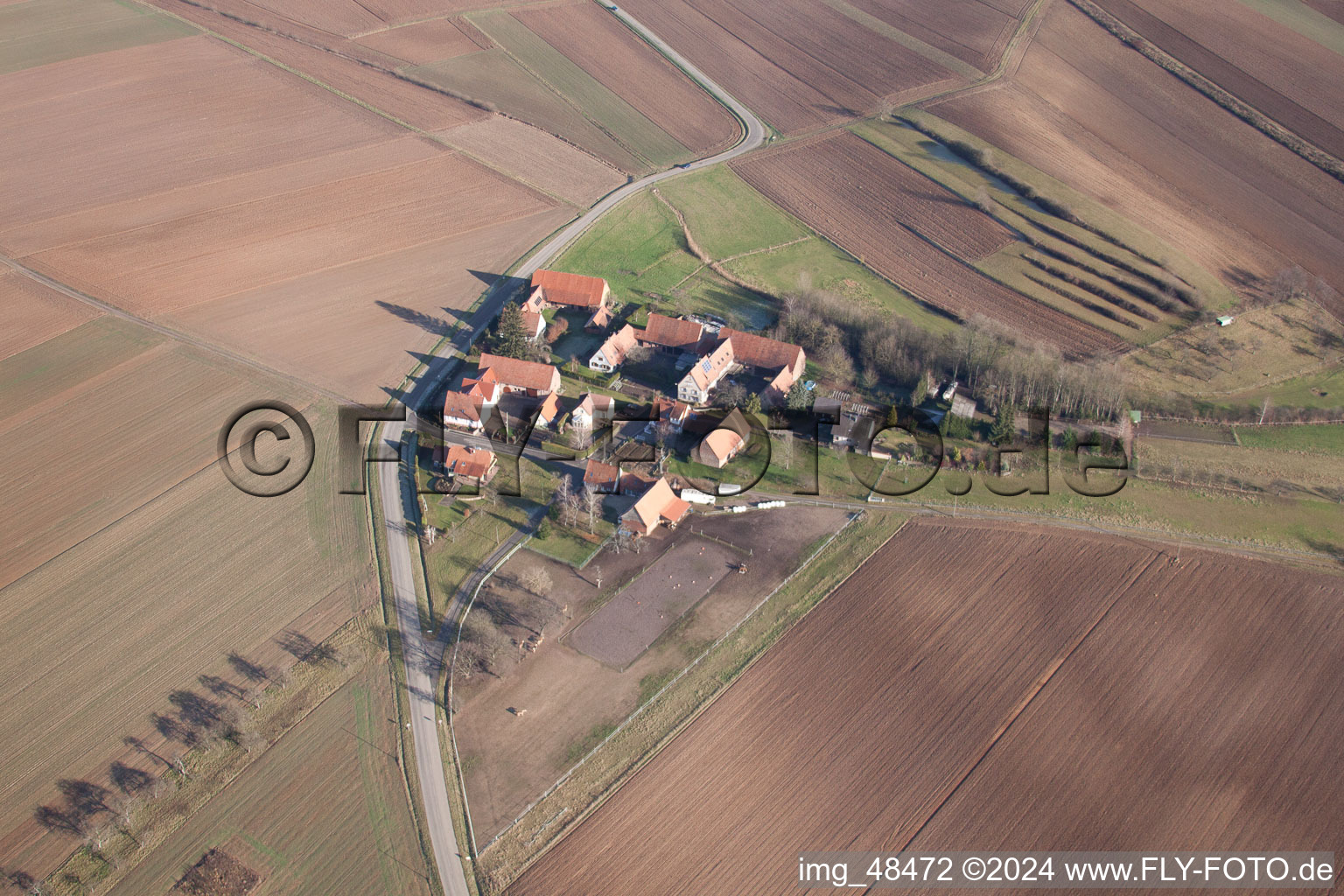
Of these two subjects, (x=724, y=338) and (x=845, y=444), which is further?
(x=724, y=338)

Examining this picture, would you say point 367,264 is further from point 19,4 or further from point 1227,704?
point 19,4

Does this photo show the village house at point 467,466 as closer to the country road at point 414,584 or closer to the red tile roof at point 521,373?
the country road at point 414,584

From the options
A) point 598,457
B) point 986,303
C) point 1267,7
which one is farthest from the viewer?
point 1267,7

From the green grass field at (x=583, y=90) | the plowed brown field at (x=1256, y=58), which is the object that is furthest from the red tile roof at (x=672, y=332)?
the plowed brown field at (x=1256, y=58)

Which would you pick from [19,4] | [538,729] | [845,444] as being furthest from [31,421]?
[19,4]

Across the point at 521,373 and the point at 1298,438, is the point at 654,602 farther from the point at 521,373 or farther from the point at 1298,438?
the point at 1298,438

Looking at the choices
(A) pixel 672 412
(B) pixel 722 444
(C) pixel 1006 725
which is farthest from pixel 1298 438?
(A) pixel 672 412
